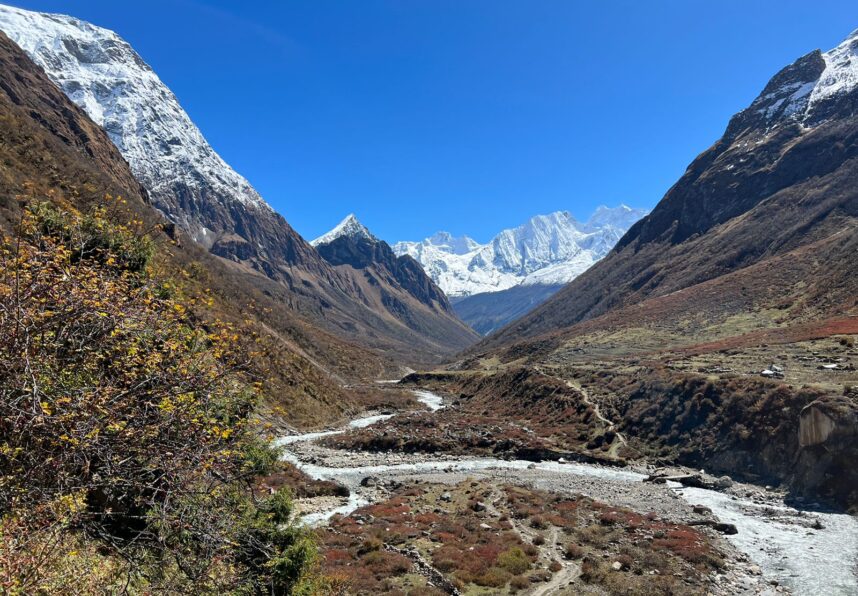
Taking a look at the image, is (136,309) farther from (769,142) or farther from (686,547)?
(769,142)

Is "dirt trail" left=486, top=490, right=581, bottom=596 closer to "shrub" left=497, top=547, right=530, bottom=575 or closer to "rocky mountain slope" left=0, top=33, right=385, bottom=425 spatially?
"shrub" left=497, top=547, right=530, bottom=575

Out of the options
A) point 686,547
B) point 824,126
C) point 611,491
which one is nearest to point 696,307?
point 611,491

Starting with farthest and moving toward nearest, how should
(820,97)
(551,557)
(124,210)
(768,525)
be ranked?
(820,97)
(768,525)
(551,557)
(124,210)

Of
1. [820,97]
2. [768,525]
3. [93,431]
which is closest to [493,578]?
[93,431]

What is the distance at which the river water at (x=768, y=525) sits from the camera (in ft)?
67.9

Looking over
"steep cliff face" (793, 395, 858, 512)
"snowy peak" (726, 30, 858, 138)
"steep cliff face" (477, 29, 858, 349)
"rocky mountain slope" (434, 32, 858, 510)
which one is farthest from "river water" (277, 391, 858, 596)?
"snowy peak" (726, 30, 858, 138)

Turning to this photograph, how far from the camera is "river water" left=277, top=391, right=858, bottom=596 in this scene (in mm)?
20688

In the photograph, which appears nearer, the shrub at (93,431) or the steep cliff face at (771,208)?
the shrub at (93,431)

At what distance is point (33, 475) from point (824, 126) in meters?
227

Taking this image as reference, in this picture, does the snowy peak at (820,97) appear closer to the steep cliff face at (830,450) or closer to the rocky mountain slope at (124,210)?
the steep cliff face at (830,450)

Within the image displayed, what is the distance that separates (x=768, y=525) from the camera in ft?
90.5

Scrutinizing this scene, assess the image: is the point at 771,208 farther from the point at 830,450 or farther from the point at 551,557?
the point at 551,557

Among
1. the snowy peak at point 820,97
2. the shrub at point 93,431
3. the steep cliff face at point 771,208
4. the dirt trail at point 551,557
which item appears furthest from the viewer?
the snowy peak at point 820,97

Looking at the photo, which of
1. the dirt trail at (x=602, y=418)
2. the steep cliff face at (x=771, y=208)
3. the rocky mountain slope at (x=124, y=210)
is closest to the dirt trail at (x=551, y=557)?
the rocky mountain slope at (x=124, y=210)
